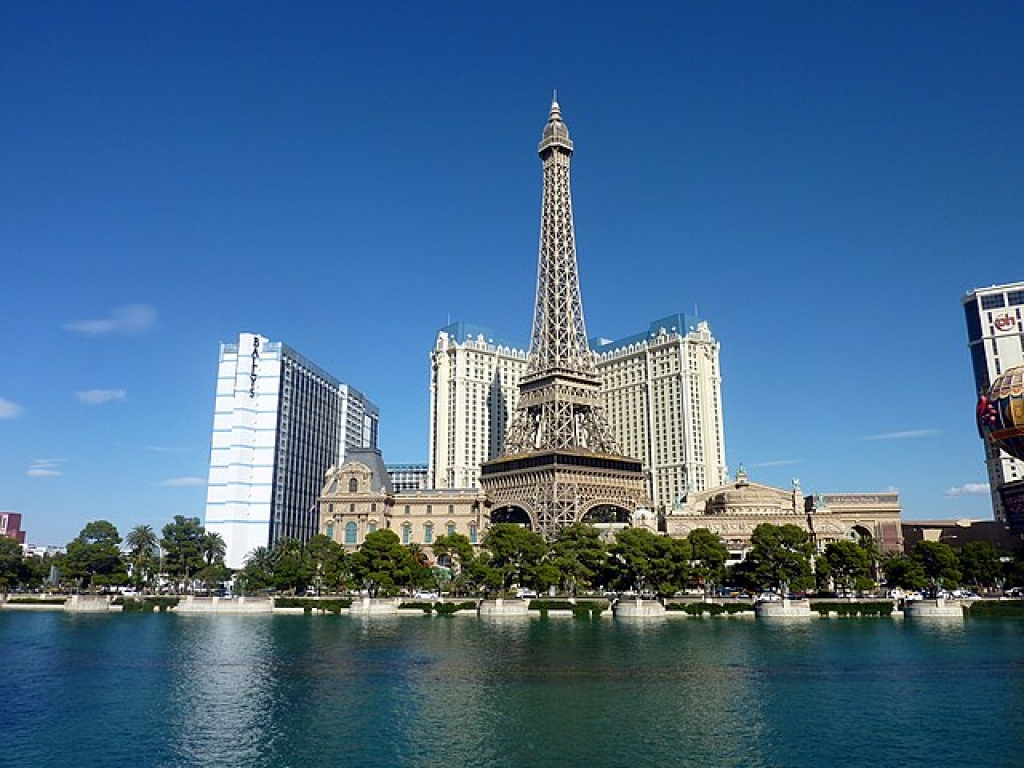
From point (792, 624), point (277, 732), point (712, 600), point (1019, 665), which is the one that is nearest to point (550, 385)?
point (712, 600)

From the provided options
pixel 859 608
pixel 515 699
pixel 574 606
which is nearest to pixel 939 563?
pixel 859 608

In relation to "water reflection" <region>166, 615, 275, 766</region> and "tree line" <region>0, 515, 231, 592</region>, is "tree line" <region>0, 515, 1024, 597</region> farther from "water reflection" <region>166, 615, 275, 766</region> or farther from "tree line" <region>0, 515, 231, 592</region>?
"water reflection" <region>166, 615, 275, 766</region>

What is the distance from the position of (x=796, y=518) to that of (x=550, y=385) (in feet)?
182

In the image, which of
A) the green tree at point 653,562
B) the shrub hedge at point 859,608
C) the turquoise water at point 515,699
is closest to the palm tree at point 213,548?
the turquoise water at point 515,699

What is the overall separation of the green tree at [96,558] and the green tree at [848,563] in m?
119

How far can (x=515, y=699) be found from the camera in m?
48.8

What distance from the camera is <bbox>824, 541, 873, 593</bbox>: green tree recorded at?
120537 millimetres

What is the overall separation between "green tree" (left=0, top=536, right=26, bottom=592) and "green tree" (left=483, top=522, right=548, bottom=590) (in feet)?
268

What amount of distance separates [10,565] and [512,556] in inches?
3412

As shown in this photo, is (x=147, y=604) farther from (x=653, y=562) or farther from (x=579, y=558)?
(x=653, y=562)

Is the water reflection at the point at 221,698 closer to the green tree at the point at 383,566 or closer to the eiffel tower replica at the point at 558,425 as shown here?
the green tree at the point at 383,566

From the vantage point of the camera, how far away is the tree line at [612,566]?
388 feet

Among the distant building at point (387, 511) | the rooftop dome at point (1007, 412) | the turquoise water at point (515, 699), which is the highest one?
the rooftop dome at point (1007, 412)

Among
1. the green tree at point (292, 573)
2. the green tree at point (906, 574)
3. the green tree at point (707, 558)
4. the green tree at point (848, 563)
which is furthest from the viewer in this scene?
the green tree at point (292, 573)
